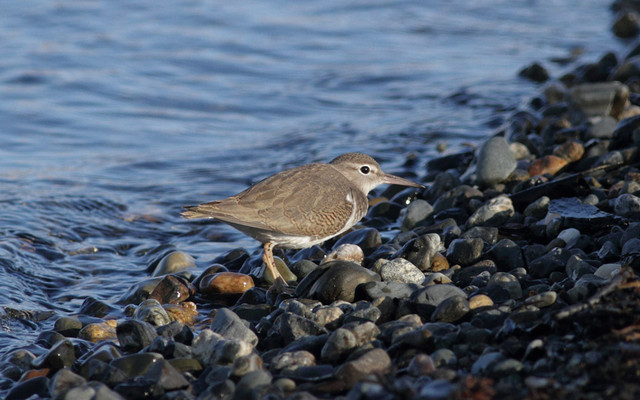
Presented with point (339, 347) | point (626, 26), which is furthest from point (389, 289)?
point (626, 26)

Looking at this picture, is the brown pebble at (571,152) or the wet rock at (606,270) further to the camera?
the brown pebble at (571,152)

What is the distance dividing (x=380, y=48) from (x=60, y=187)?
8581 millimetres

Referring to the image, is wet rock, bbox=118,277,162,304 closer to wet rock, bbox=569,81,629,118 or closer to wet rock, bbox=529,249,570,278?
wet rock, bbox=529,249,570,278

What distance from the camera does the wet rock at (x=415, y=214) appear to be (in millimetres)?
7875

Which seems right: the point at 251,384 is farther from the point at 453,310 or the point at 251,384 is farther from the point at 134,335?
the point at 453,310

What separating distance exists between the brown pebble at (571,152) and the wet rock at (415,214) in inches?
68.4

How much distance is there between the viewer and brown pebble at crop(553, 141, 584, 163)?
8508 mm

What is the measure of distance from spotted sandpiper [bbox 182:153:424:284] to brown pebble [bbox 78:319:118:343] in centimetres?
106

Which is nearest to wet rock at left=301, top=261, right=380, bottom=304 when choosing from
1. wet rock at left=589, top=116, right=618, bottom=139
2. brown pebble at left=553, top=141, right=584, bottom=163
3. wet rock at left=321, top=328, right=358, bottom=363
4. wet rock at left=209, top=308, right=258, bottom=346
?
wet rock at left=209, top=308, right=258, bottom=346

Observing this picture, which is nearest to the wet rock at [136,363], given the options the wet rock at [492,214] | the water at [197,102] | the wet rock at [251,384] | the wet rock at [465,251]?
the wet rock at [251,384]

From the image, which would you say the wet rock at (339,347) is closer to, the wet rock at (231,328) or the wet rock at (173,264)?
the wet rock at (231,328)

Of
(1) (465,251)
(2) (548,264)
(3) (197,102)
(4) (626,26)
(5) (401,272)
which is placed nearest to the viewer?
(2) (548,264)

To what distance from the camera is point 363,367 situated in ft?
14.3

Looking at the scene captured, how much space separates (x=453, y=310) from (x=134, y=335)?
2181 millimetres
